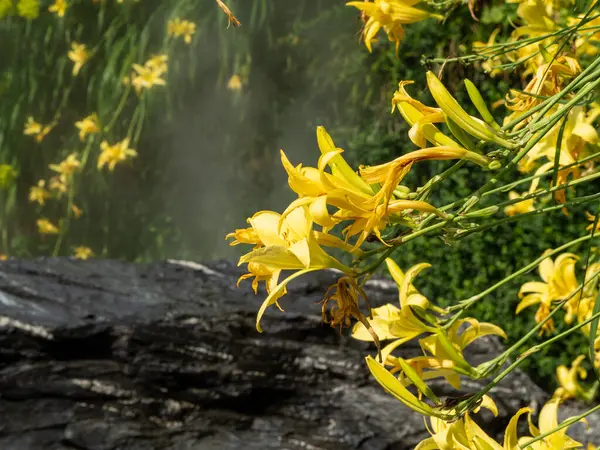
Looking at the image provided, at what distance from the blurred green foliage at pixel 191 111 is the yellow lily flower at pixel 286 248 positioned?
247 cm

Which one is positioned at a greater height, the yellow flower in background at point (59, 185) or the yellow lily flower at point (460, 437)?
the yellow flower in background at point (59, 185)

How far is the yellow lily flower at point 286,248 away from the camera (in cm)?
51

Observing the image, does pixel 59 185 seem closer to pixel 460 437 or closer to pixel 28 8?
pixel 28 8

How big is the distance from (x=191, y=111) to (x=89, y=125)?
48 cm

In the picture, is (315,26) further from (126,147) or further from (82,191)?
(82,191)

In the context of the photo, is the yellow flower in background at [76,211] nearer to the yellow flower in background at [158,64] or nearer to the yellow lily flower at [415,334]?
the yellow flower in background at [158,64]

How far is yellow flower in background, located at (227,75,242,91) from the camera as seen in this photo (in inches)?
136

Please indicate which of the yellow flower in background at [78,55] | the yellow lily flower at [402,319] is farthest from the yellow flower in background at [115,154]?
the yellow lily flower at [402,319]

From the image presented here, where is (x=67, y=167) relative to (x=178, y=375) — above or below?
above

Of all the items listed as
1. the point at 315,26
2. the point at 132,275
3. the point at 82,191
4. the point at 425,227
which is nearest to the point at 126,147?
the point at 82,191

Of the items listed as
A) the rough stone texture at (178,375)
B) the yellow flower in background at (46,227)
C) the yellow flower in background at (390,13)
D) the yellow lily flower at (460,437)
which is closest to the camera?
the yellow lily flower at (460,437)

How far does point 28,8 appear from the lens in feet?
11.7

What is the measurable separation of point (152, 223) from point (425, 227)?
129 inches

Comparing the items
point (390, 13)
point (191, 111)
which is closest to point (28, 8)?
point (191, 111)
